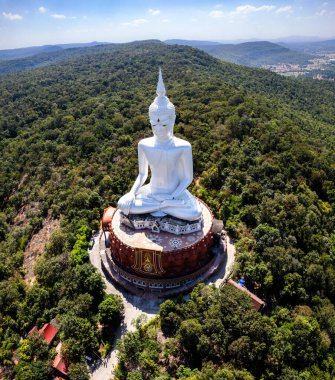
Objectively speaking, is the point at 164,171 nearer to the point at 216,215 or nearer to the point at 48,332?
the point at 216,215

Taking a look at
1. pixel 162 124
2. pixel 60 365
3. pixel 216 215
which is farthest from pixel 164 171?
pixel 60 365

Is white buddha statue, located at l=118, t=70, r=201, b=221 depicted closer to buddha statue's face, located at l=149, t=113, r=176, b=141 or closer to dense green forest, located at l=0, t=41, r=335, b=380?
buddha statue's face, located at l=149, t=113, r=176, b=141

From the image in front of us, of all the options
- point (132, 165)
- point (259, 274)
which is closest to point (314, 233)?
point (259, 274)

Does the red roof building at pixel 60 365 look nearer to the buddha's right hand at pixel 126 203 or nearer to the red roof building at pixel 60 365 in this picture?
the red roof building at pixel 60 365

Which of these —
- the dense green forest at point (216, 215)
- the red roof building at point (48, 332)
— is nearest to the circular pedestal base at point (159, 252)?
the dense green forest at point (216, 215)

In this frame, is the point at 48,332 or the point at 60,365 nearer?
the point at 60,365

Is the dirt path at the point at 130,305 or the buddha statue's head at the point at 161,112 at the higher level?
the buddha statue's head at the point at 161,112

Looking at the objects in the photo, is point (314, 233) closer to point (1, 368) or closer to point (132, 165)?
point (132, 165)
